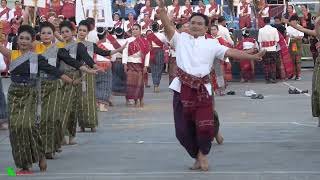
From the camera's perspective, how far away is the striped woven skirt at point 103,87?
18.4 meters

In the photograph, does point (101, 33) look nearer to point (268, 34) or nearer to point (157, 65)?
point (157, 65)

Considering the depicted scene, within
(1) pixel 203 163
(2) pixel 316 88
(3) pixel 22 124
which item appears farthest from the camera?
(2) pixel 316 88

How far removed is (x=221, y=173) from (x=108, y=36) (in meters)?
9.62

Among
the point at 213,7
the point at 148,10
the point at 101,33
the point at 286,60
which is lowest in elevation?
the point at 286,60

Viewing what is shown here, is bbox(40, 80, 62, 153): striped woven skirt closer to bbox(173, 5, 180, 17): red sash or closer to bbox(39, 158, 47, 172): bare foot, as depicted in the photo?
bbox(39, 158, 47, 172): bare foot

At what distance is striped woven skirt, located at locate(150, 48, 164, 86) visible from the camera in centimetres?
2389

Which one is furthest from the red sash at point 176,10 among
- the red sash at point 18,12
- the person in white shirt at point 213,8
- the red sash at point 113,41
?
the red sash at point 113,41

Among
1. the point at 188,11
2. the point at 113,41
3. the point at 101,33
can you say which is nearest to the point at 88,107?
the point at 101,33

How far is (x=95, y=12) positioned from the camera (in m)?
18.9

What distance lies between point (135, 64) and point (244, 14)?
1109cm

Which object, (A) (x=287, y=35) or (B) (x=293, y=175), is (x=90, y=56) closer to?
(B) (x=293, y=175)

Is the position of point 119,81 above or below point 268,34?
below

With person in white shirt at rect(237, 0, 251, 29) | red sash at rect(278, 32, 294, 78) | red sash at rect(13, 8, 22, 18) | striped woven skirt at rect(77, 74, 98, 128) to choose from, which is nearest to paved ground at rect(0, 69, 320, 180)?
striped woven skirt at rect(77, 74, 98, 128)

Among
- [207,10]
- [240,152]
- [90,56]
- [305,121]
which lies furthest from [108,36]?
[207,10]
